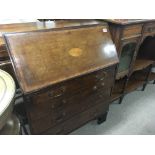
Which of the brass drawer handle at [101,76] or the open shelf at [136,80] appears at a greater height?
the brass drawer handle at [101,76]

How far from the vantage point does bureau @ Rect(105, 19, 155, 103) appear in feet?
5.10

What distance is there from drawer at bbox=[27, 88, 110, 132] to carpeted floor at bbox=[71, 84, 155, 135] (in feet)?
1.27

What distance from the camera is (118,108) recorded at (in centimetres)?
218

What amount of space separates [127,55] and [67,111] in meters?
1.02

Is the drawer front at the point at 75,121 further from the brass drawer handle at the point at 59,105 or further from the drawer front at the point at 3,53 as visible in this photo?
the drawer front at the point at 3,53

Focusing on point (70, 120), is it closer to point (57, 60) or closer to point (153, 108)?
point (57, 60)

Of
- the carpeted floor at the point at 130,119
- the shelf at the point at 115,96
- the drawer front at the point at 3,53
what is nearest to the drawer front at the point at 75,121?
the carpeted floor at the point at 130,119

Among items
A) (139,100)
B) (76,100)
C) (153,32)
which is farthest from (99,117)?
(153,32)

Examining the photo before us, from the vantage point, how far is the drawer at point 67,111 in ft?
4.14

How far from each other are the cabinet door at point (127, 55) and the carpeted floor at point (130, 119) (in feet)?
1.88

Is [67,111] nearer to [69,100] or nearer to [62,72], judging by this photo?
[69,100]

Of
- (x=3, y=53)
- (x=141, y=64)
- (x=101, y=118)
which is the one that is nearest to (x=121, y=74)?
(x=141, y=64)

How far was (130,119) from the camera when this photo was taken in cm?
200

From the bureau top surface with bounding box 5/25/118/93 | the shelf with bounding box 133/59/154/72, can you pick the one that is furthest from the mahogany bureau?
the shelf with bounding box 133/59/154/72
